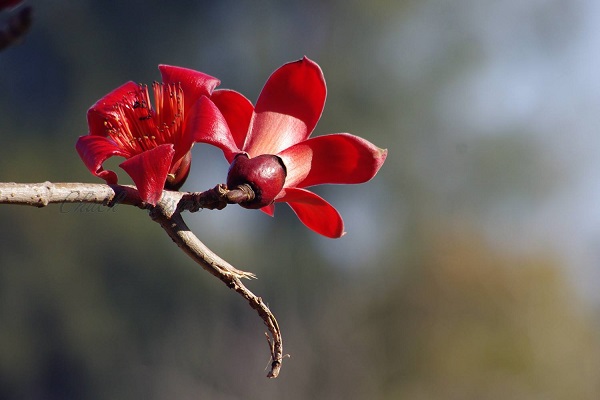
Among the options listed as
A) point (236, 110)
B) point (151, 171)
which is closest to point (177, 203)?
point (151, 171)

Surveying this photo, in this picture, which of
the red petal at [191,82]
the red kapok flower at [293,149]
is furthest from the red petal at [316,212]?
the red petal at [191,82]

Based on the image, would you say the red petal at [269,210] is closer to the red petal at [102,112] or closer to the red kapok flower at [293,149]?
the red kapok flower at [293,149]

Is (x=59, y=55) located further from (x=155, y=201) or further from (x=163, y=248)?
(x=155, y=201)

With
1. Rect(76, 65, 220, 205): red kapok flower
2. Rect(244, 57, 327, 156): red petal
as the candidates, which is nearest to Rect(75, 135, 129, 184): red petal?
Rect(76, 65, 220, 205): red kapok flower

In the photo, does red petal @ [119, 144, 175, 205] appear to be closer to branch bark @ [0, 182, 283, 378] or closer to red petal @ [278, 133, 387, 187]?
branch bark @ [0, 182, 283, 378]

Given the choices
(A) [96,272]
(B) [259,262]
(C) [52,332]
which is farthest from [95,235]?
(B) [259,262]
